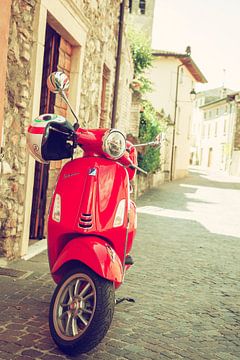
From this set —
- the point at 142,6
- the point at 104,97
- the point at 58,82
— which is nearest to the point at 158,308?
the point at 58,82

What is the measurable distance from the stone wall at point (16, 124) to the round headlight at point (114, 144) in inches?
66.9

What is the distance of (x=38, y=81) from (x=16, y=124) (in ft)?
1.92

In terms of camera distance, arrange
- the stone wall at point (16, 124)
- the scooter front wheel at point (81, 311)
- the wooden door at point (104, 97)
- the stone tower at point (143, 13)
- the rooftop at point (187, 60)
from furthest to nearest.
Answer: the stone tower at point (143, 13), the rooftop at point (187, 60), the wooden door at point (104, 97), the stone wall at point (16, 124), the scooter front wheel at point (81, 311)

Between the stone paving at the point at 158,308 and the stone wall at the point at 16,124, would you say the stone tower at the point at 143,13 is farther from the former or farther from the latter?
Answer: the stone wall at the point at 16,124

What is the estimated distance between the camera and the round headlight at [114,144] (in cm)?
312

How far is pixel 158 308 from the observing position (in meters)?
3.93

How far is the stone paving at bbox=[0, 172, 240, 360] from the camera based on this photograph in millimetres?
3000

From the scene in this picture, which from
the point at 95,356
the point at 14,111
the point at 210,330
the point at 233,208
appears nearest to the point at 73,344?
the point at 95,356

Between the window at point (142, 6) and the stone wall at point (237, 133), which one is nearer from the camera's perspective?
the window at point (142, 6)

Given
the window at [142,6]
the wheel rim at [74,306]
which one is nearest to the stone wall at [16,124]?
the wheel rim at [74,306]

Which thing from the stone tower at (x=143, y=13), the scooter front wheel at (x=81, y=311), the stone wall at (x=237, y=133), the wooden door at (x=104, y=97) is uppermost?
the stone tower at (x=143, y=13)

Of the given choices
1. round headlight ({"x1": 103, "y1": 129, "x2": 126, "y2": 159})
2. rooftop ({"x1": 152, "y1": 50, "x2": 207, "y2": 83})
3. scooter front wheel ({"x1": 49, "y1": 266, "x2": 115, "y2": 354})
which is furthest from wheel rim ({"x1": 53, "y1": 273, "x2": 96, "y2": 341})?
rooftop ({"x1": 152, "y1": 50, "x2": 207, "y2": 83})

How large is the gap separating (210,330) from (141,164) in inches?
488

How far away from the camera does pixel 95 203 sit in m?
3.15
